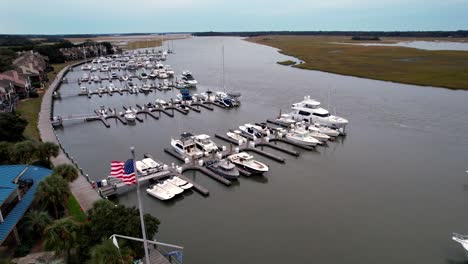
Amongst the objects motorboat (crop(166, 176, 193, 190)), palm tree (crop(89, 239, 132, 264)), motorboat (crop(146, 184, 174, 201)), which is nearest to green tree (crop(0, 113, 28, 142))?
motorboat (crop(146, 184, 174, 201))

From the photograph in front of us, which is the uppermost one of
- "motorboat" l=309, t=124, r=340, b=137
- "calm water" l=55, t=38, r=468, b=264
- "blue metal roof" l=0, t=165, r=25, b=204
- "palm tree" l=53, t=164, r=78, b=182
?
"blue metal roof" l=0, t=165, r=25, b=204

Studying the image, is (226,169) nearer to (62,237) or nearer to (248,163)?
(248,163)

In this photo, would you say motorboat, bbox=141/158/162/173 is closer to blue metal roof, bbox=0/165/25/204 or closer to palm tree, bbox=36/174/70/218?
palm tree, bbox=36/174/70/218

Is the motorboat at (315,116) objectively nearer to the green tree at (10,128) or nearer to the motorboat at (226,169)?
the motorboat at (226,169)

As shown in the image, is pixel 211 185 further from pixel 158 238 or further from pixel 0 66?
pixel 0 66

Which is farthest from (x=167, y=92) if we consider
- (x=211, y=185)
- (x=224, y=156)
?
(x=211, y=185)
